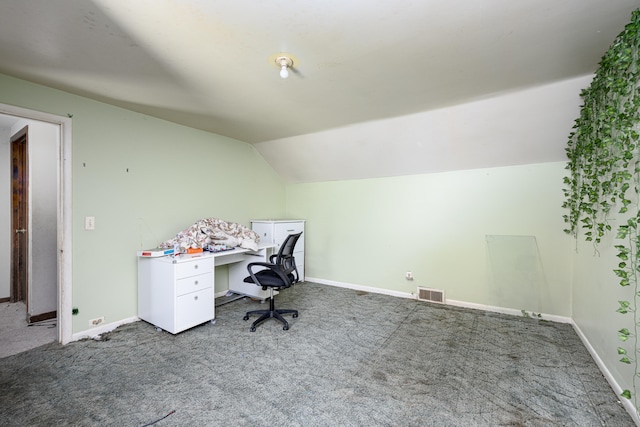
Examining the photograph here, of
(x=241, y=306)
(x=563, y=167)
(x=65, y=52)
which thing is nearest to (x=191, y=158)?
(x=65, y=52)

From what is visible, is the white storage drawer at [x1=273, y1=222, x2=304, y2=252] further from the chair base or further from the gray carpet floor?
the gray carpet floor

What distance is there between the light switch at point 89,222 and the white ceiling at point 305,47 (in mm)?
1189

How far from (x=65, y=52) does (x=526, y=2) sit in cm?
291

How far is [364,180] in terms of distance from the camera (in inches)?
167

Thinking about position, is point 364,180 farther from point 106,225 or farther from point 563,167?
point 106,225

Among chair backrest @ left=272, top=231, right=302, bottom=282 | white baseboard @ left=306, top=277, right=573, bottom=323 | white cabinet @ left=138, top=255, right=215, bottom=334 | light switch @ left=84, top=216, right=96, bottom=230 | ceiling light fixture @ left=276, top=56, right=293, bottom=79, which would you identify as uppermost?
ceiling light fixture @ left=276, top=56, right=293, bottom=79

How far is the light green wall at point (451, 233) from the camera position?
9.93 feet

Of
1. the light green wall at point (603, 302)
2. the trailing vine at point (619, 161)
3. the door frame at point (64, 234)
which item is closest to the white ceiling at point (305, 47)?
the trailing vine at point (619, 161)

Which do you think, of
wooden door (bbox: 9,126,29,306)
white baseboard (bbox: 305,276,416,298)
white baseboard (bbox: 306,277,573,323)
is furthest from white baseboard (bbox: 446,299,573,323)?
wooden door (bbox: 9,126,29,306)

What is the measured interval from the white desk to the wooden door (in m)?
1.89

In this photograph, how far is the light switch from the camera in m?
2.62

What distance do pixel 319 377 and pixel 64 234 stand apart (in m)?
2.65

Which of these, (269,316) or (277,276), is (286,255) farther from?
(269,316)

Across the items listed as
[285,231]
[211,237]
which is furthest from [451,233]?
[211,237]
